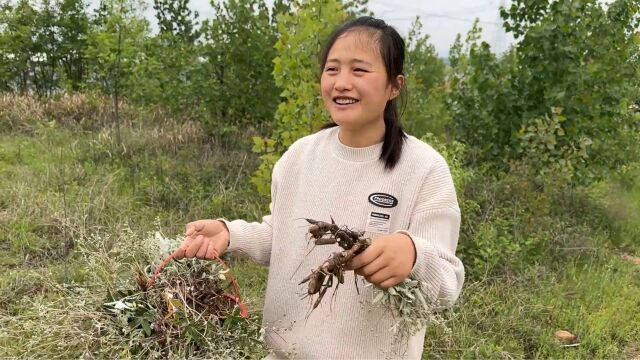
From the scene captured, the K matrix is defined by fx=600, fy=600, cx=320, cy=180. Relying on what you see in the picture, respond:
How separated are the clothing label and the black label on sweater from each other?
0.08 feet

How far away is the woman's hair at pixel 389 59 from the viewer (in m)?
1.53

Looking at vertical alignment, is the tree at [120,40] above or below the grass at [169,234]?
above

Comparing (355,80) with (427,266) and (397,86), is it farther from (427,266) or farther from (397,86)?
(427,266)

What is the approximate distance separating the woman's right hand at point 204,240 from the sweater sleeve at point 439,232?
0.51m

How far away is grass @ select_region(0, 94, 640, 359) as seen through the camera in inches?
91.2

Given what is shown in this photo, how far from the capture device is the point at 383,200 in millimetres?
1581

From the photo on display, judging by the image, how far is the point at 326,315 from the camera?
5.29ft

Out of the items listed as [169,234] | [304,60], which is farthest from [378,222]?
[169,234]

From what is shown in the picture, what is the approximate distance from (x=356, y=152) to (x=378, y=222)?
0.21 m

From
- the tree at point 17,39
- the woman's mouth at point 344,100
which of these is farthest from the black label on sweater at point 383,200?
the tree at point 17,39

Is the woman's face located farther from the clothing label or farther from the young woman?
the clothing label

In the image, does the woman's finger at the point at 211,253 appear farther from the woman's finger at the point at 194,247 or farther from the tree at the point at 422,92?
the tree at the point at 422,92

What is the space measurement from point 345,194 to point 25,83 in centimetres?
730

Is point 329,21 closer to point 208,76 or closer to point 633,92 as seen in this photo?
point 208,76
